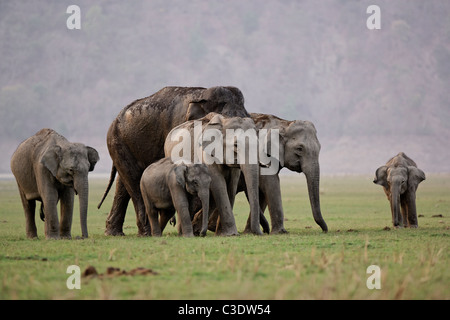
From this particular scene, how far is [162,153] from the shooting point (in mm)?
19797

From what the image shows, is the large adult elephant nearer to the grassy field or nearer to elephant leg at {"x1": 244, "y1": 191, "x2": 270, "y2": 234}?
elephant leg at {"x1": 244, "y1": 191, "x2": 270, "y2": 234}

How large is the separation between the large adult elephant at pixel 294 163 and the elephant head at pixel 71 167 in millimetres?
3835

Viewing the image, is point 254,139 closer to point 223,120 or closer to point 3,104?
point 223,120

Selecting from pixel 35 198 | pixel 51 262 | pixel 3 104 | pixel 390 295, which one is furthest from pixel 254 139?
pixel 3 104

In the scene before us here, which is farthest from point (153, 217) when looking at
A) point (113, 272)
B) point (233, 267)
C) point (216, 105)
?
point (113, 272)

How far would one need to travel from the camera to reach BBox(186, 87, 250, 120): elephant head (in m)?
18.4

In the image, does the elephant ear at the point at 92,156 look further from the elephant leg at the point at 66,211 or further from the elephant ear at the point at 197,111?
the elephant ear at the point at 197,111

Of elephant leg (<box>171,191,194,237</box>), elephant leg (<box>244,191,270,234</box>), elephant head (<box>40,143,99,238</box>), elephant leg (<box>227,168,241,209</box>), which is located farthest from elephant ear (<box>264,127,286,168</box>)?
elephant head (<box>40,143,99,238</box>)

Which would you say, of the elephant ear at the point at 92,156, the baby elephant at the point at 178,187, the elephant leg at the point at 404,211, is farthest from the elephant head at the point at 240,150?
the elephant leg at the point at 404,211

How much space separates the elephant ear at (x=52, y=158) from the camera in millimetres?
15109

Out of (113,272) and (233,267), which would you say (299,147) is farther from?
(113,272)

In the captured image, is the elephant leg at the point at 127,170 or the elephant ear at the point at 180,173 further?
the elephant leg at the point at 127,170
